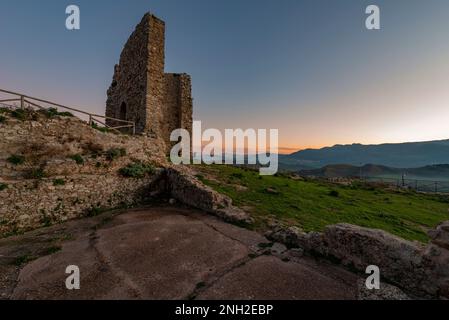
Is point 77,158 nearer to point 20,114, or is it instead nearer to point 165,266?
point 20,114

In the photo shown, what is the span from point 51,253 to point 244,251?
631 cm

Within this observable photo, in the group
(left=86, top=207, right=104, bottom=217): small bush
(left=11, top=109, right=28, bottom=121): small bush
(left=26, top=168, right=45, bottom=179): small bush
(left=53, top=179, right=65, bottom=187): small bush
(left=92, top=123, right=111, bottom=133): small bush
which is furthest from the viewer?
(left=92, top=123, right=111, bottom=133): small bush

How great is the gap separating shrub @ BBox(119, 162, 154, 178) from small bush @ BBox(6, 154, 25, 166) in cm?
449

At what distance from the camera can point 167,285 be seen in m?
4.97

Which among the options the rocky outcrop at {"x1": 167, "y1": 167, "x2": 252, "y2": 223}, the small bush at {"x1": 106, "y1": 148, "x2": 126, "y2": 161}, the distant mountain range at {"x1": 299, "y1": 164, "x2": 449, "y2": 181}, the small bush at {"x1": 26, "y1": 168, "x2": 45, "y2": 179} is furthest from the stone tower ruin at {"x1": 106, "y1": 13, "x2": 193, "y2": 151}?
the distant mountain range at {"x1": 299, "y1": 164, "x2": 449, "y2": 181}

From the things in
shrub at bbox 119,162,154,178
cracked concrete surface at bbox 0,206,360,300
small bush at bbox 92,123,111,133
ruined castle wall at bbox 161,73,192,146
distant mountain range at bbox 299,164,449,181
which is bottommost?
distant mountain range at bbox 299,164,449,181

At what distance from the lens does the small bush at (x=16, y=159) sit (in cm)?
964

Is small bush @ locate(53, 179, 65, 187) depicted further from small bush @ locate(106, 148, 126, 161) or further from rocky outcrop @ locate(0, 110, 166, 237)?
small bush @ locate(106, 148, 126, 161)

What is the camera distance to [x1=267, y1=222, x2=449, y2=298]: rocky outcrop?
14.6 ft

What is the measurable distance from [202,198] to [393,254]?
791 centimetres

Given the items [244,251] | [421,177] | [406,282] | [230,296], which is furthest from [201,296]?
[421,177]

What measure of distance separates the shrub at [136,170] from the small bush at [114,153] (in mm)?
850

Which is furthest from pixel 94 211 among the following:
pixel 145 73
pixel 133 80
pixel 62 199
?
pixel 133 80
